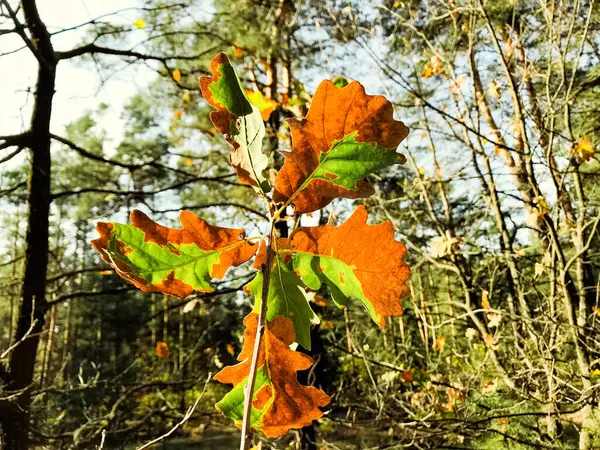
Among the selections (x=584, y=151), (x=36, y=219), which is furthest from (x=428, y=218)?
(x=36, y=219)

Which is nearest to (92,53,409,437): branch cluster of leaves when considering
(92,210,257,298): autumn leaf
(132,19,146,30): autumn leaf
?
(92,210,257,298): autumn leaf

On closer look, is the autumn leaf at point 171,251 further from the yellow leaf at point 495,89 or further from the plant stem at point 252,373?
the yellow leaf at point 495,89

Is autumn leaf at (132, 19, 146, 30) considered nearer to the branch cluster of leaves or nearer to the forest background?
the forest background

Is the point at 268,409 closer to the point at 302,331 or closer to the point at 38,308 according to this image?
the point at 302,331

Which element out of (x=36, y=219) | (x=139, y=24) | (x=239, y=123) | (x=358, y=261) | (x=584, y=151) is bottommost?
(x=358, y=261)

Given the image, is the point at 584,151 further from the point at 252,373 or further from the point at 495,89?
the point at 252,373

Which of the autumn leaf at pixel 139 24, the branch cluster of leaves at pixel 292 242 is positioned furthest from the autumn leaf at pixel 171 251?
the autumn leaf at pixel 139 24

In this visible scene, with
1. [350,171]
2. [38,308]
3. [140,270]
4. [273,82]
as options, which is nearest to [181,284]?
[140,270]
